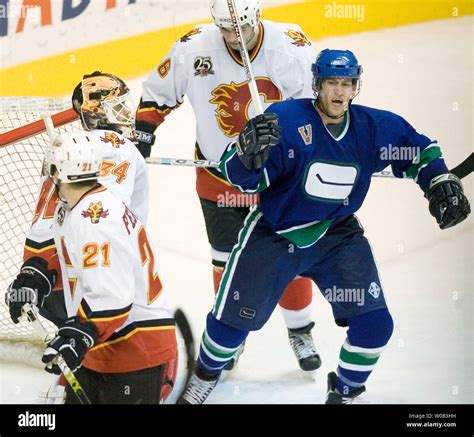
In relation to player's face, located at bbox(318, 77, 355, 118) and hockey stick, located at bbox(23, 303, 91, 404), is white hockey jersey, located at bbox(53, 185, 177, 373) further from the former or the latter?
player's face, located at bbox(318, 77, 355, 118)

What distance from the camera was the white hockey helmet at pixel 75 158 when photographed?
12.5 feet

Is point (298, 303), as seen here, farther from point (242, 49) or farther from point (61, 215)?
point (61, 215)

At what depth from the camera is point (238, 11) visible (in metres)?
4.39

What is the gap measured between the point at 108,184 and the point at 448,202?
905 millimetres

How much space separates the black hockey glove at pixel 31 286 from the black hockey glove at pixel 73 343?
11.9 inches

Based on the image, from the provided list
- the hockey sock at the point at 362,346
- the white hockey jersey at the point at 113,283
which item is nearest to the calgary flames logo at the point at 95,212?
the white hockey jersey at the point at 113,283

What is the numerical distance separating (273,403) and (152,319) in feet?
2.36

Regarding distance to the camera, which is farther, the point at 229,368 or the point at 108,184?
the point at 229,368

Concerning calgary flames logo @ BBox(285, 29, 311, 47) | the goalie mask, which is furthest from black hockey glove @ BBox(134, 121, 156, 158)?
calgary flames logo @ BBox(285, 29, 311, 47)

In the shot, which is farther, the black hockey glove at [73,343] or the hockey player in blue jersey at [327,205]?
the hockey player in blue jersey at [327,205]

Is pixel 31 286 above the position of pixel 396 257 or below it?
above

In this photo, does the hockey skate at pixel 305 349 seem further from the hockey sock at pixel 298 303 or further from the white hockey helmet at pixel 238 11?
the white hockey helmet at pixel 238 11

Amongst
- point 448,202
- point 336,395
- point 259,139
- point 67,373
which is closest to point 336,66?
point 259,139
